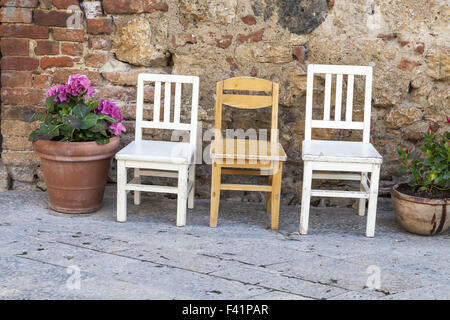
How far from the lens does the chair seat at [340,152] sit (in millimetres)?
3406

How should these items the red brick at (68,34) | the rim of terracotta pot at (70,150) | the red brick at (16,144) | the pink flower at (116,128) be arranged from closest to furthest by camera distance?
the rim of terracotta pot at (70,150)
the pink flower at (116,128)
the red brick at (68,34)
the red brick at (16,144)

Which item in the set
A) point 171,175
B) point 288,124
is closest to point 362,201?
point 288,124

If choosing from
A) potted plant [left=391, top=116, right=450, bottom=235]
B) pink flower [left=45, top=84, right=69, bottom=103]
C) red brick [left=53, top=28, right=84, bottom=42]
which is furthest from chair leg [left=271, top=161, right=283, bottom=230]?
red brick [left=53, top=28, right=84, bottom=42]

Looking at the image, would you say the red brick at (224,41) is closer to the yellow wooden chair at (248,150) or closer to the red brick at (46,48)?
the yellow wooden chair at (248,150)

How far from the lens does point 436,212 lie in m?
3.49

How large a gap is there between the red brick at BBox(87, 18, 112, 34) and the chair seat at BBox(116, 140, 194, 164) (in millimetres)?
822

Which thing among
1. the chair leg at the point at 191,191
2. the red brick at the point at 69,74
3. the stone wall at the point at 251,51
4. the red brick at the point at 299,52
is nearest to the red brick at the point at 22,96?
the stone wall at the point at 251,51

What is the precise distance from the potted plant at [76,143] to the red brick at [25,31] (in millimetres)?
538

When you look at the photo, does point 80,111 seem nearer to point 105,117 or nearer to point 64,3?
point 105,117

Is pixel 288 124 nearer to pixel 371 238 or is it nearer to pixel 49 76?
pixel 371 238

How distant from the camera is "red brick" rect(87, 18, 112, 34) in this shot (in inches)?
158

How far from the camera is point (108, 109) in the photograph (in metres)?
3.79

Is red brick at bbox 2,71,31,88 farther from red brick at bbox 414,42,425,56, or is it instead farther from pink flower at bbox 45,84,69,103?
red brick at bbox 414,42,425,56

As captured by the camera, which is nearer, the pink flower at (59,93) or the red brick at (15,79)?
the pink flower at (59,93)
